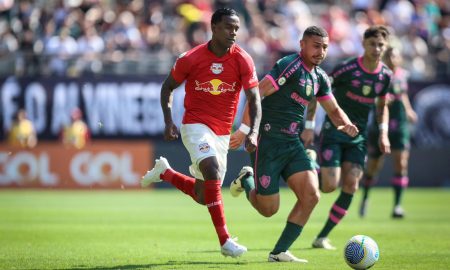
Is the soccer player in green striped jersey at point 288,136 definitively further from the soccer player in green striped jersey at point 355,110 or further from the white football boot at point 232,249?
the soccer player in green striped jersey at point 355,110

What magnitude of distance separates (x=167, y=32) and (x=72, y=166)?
5616 millimetres

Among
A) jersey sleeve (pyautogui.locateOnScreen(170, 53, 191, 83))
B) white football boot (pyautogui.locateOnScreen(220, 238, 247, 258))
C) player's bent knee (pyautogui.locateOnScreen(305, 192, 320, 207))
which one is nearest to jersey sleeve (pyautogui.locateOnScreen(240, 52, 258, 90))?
jersey sleeve (pyautogui.locateOnScreen(170, 53, 191, 83))

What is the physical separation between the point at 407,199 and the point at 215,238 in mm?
11221

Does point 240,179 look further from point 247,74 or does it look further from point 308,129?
point 247,74

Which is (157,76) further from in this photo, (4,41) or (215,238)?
(215,238)

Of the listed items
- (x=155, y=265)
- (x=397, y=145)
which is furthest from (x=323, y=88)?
(x=397, y=145)

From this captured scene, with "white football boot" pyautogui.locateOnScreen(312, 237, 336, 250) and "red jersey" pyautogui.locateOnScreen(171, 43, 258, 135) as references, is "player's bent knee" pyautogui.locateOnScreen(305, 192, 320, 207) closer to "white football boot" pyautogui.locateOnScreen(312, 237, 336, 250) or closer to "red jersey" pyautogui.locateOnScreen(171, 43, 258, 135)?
"red jersey" pyautogui.locateOnScreen(171, 43, 258, 135)

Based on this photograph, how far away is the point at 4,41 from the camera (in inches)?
1094

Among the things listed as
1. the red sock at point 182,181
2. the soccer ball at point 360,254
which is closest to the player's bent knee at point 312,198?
the soccer ball at point 360,254

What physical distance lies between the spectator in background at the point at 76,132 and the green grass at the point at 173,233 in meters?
2.97

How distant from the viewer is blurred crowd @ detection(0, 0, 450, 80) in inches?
1100

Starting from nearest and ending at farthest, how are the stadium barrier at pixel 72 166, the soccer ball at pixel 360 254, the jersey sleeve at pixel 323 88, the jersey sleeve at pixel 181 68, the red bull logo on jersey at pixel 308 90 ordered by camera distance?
the soccer ball at pixel 360 254 → the jersey sleeve at pixel 181 68 → the red bull logo on jersey at pixel 308 90 → the jersey sleeve at pixel 323 88 → the stadium barrier at pixel 72 166

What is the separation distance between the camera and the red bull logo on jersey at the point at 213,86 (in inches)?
420

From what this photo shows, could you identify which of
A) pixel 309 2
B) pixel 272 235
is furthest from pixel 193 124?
pixel 309 2
